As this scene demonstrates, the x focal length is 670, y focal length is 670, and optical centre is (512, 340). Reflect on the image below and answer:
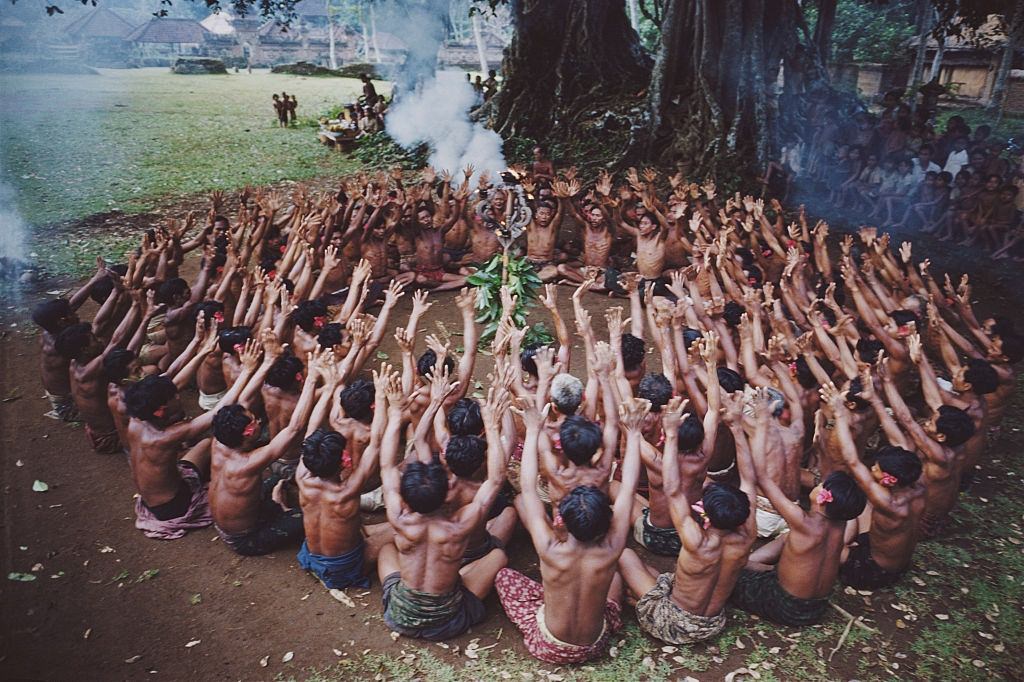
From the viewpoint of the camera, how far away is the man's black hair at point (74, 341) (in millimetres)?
5297

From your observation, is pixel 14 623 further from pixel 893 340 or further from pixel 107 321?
pixel 893 340

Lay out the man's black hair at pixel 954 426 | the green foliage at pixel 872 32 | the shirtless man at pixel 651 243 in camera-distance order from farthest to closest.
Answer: the green foliage at pixel 872 32 < the shirtless man at pixel 651 243 < the man's black hair at pixel 954 426

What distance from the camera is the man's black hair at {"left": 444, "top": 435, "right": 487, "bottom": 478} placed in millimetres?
3953

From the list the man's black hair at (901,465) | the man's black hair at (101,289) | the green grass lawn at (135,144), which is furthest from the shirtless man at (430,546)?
the green grass lawn at (135,144)

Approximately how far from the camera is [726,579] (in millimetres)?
3744

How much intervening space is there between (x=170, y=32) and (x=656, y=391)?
5133cm

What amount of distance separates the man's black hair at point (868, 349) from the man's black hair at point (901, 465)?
4.87ft

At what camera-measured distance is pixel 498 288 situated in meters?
7.80

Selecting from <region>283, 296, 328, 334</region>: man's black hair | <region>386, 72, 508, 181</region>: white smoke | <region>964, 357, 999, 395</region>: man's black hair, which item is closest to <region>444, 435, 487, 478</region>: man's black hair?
<region>283, 296, 328, 334</region>: man's black hair

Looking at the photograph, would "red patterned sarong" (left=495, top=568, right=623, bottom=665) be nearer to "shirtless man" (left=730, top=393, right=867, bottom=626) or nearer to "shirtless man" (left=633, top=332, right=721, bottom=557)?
"shirtless man" (left=633, top=332, right=721, bottom=557)

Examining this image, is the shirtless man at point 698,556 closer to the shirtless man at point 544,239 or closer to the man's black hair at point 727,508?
the man's black hair at point 727,508

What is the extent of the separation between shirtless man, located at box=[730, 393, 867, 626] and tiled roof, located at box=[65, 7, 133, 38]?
47.0 meters

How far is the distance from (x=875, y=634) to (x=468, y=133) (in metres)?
14.2

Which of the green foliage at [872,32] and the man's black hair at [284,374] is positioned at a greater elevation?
the green foliage at [872,32]
